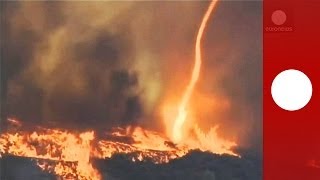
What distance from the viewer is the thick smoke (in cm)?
96

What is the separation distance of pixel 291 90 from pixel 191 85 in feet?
0.70

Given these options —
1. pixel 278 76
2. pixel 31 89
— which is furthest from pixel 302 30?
pixel 31 89

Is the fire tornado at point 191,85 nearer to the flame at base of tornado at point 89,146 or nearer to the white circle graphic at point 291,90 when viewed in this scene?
the flame at base of tornado at point 89,146

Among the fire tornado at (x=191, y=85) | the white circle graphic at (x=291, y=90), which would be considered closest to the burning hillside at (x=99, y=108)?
the fire tornado at (x=191, y=85)

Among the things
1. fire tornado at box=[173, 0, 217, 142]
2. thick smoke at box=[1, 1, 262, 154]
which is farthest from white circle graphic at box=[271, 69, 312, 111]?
fire tornado at box=[173, 0, 217, 142]

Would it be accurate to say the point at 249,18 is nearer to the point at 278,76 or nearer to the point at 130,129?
the point at 278,76

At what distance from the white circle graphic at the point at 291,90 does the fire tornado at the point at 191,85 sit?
0.55ft

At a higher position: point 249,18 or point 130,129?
point 249,18

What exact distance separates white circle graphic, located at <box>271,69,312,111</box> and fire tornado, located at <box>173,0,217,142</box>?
0.55 feet

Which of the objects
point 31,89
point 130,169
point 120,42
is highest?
point 120,42

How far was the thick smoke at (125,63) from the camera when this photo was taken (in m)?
0.96

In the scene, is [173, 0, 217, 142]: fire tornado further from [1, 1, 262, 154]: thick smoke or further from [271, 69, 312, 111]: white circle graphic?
[271, 69, 312, 111]: white circle graphic

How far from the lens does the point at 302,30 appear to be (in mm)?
943

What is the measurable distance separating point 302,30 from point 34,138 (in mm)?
636
